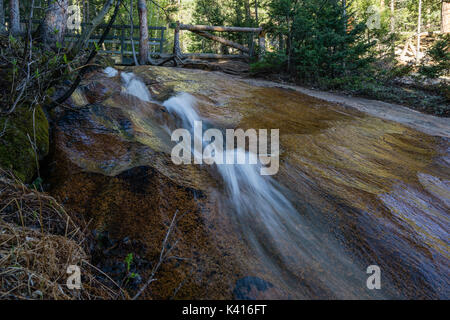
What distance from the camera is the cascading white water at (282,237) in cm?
254

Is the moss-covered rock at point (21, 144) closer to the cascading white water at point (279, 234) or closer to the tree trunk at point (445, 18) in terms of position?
the cascading white water at point (279, 234)

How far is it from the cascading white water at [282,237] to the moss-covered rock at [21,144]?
1968 mm

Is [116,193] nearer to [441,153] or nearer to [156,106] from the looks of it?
[156,106]

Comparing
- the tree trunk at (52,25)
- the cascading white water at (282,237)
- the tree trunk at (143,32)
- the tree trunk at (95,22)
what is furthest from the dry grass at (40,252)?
the tree trunk at (143,32)

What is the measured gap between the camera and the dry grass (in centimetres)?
186

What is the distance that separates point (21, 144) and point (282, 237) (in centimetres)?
312

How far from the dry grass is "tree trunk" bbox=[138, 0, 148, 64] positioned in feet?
38.2

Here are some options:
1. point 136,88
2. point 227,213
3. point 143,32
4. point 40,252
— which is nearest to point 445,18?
point 143,32

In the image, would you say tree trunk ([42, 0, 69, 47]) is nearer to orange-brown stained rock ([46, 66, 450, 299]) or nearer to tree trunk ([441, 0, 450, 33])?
orange-brown stained rock ([46, 66, 450, 299])

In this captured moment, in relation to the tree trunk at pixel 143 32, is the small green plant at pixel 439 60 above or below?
below

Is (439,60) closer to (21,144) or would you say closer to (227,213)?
(227,213)

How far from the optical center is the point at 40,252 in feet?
6.98

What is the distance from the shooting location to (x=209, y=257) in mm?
2660

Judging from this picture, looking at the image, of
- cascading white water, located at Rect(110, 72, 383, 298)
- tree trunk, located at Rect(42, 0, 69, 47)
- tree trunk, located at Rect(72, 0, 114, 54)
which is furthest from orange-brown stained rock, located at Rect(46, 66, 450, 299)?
tree trunk, located at Rect(42, 0, 69, 47)
